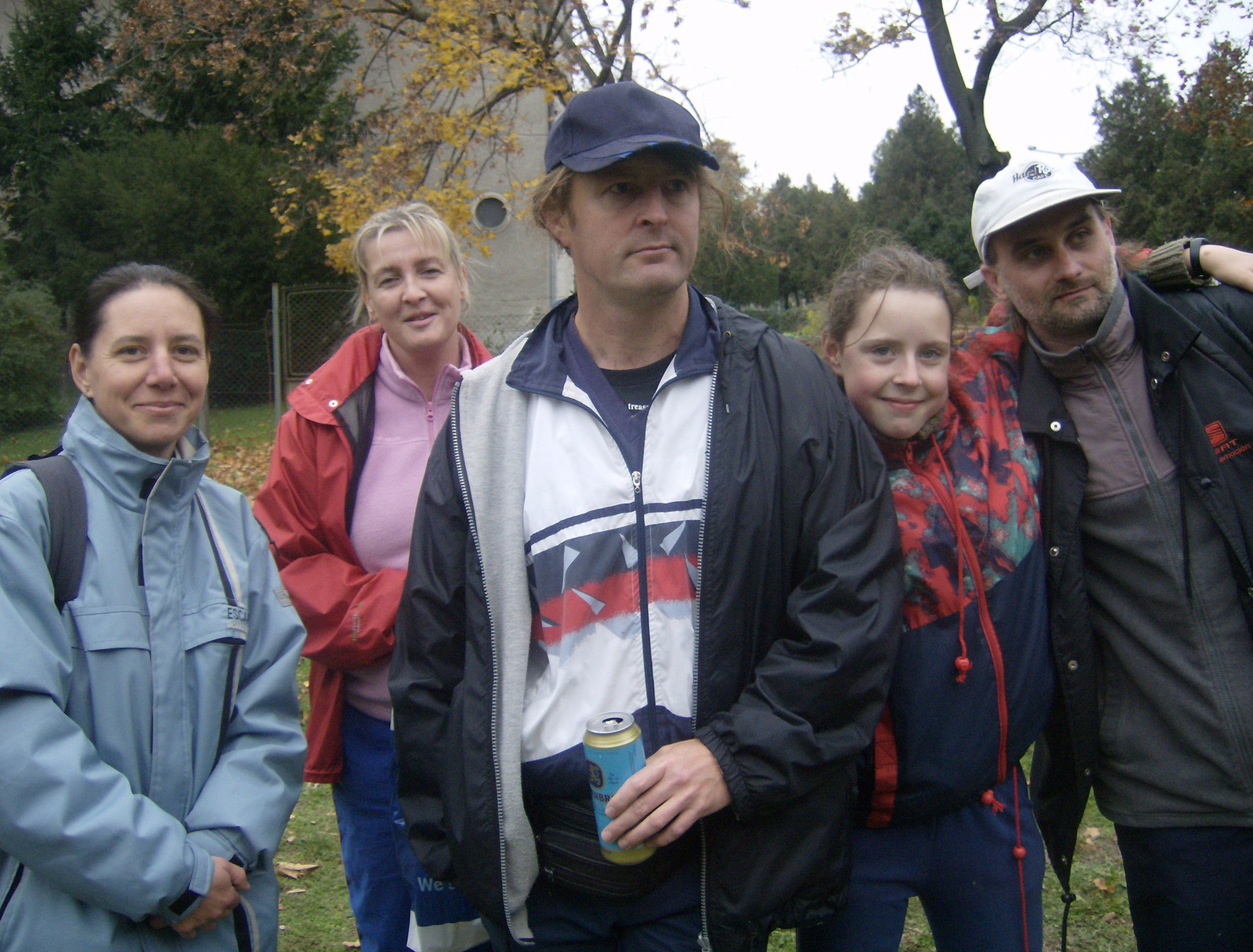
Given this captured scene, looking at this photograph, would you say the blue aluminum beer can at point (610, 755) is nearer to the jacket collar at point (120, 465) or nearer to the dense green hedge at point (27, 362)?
the jacket collar at point (120, 465)

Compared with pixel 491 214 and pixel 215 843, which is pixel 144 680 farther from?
pixel 491 214

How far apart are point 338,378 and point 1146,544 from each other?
220 centimetres

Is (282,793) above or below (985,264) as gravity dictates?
below

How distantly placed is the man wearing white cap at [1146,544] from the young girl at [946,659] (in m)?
0.14

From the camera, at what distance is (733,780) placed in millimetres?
1841

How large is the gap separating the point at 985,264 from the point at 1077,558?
841 millimetres

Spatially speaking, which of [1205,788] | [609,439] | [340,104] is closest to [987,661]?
[1205,788]

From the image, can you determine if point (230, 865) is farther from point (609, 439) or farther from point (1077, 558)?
point (1077, 558)

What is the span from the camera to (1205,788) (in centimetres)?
231

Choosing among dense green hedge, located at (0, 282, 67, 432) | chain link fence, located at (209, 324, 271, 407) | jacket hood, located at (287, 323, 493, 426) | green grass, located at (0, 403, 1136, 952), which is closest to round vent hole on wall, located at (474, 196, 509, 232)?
chain link fence, located at (209, 324, 271, 407)

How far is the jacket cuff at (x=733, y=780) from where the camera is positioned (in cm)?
184

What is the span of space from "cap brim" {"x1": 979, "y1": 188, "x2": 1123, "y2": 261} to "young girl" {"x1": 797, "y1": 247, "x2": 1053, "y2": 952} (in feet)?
0.77

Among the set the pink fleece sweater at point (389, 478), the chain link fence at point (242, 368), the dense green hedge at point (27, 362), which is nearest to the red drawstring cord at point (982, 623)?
the pink fleece sweater at point (389, 478)

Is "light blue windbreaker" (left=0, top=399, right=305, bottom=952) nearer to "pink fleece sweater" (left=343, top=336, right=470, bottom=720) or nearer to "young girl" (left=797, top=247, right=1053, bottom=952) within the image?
"pink fleece sweater" (left=343, top=336, right=470, bottom=720)
